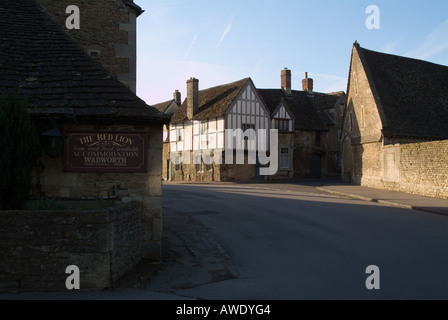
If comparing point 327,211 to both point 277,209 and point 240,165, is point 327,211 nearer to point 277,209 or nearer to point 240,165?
point 277,209

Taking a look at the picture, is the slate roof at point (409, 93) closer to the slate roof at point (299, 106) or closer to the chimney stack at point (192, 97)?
the slate roof at point (299, 106)

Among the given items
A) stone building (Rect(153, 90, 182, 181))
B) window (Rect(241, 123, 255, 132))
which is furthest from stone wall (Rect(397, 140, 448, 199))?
stone building (Rect(153, 90, 182, 181))

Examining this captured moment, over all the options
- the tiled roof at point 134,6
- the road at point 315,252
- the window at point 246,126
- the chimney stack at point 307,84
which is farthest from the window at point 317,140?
the tiled roof at point 134,6

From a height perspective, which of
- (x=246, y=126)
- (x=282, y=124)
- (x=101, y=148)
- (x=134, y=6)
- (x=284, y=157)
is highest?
(x=134, y=6)

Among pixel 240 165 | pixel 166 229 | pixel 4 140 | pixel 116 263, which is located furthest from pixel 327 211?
pixel 240 165

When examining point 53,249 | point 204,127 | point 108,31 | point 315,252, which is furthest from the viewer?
point 204,127

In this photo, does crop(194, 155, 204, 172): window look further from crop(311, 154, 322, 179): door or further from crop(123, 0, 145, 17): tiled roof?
crop(123, 0, 145, 17): tiled roof

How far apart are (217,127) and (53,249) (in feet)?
90.9

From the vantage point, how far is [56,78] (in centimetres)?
825

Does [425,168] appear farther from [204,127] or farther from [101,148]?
[204,127]

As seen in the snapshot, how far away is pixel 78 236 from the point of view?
19.7 ft

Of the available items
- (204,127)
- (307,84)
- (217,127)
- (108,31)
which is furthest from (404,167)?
(307,84)

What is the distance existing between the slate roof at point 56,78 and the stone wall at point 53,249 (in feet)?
7.16

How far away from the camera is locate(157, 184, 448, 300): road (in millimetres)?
5805
